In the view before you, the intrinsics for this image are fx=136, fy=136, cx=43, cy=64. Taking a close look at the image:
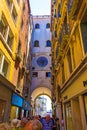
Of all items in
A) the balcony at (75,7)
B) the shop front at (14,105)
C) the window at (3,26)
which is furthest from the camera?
the shop front at (14,105)

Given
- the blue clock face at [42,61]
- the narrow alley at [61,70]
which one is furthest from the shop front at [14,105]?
the blue clock face at [42,61]

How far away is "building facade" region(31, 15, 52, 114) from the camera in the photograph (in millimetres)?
26730

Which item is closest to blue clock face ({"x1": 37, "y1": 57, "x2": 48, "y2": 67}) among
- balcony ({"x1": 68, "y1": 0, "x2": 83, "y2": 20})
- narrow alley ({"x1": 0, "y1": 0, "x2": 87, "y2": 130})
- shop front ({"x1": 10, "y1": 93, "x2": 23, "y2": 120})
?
narrow alley ({"x1": 0, "y1": 0, "x2": 87, "y2": 130})

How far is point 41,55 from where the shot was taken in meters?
28.8

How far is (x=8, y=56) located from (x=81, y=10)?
659cm

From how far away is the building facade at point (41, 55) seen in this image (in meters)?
26.7

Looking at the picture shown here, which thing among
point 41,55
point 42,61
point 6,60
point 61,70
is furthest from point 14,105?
point 41,55

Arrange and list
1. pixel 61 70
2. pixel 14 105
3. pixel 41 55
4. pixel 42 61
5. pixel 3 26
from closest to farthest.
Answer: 1. pixel 3 26
2. pixel 14 105
3. pixel 61 70
4. pixel 42 61
5. pixel 41 55

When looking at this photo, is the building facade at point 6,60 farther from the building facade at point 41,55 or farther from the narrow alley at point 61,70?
the building facade at point 41,55

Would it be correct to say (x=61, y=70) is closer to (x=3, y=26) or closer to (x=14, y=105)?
(x=14, y=105)

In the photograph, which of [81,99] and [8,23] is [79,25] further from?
[8,23]

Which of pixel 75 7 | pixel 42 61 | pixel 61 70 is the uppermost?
pixel 42 61

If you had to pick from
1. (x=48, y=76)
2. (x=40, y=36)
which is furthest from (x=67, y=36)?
(x=40, y=36)

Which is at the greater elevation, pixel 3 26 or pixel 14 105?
pixel 3 26
